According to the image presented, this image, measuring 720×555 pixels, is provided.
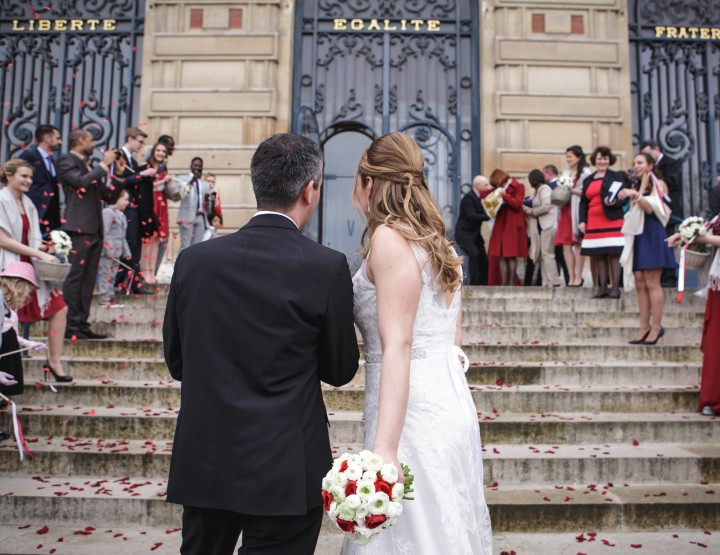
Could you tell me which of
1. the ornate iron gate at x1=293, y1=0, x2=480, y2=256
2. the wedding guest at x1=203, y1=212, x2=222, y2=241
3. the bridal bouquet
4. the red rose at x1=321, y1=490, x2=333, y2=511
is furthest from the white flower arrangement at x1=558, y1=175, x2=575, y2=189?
the red rose at x1=321, y1=490, x2=333, y2=511

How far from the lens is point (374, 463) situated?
6.23 feet

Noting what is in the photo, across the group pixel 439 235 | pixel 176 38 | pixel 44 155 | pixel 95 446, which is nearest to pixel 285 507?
pixel 439 235

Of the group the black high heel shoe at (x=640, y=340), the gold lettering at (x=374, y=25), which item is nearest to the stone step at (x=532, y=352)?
the black high heel shoe at (x=640, y=340)

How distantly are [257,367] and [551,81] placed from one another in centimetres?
1182

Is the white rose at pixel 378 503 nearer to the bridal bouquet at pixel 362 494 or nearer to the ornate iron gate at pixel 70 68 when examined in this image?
the bridal bouquet at pixel 362 494

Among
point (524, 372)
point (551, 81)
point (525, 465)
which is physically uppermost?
point (551, 81)

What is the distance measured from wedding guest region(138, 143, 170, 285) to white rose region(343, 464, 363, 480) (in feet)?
25.1

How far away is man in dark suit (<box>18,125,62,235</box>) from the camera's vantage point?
7.45 m

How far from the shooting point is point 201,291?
2035mm

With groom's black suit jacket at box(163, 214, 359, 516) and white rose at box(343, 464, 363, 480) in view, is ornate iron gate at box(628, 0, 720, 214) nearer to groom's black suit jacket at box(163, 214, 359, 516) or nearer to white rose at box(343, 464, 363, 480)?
groom's black suit jacket at box(163, 214, 359, 516)

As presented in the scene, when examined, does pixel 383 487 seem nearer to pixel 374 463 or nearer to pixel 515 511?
pixel 374 463

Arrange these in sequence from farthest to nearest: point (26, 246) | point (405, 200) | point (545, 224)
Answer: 1. point (545, 224)
2. point (26, 246)
3. point (405, 200)

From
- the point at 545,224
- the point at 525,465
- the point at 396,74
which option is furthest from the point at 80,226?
the point at 396,74

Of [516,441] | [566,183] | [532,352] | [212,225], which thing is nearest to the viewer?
[516,441]
